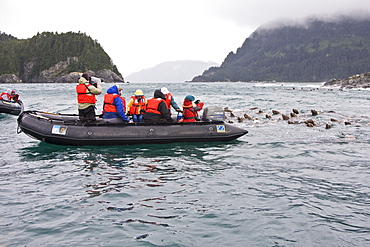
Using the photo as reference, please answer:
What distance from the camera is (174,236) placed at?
5.64 meters

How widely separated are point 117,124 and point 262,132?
7661 millimetres

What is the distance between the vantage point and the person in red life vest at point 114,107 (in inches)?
511

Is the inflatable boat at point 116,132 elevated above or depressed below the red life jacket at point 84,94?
below

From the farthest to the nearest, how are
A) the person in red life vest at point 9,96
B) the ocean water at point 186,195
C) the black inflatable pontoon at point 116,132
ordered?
1. the person in red life vest at point 9,96
2. the black inflatable pontoon at point 116,132
3. the ocean water at point 186,195

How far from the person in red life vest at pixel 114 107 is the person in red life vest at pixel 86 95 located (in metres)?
0.45

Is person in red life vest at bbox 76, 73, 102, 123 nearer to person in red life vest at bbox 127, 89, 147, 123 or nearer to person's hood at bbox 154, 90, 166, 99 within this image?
person in red life vest at bbox 127, 89, 147, 123

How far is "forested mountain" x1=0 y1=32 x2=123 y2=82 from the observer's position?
181125 mm

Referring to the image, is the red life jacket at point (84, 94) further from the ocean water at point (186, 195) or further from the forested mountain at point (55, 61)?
the forested mountain at point (55, 61)

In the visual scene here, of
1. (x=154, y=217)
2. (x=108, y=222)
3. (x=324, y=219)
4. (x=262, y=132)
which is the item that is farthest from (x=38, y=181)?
(x=262, y=132)

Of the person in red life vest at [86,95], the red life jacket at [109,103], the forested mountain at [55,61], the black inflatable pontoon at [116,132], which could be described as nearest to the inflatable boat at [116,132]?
the black inflatable pontoon at [116,132]

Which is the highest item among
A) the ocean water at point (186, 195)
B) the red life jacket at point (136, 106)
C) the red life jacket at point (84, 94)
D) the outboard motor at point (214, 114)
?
the red life jacket at point (84, 94)

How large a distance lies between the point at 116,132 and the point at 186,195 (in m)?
5.95

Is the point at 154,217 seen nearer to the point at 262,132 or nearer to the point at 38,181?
the point at 38,181

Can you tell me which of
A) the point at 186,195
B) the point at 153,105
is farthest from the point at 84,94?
the point at 186,195
